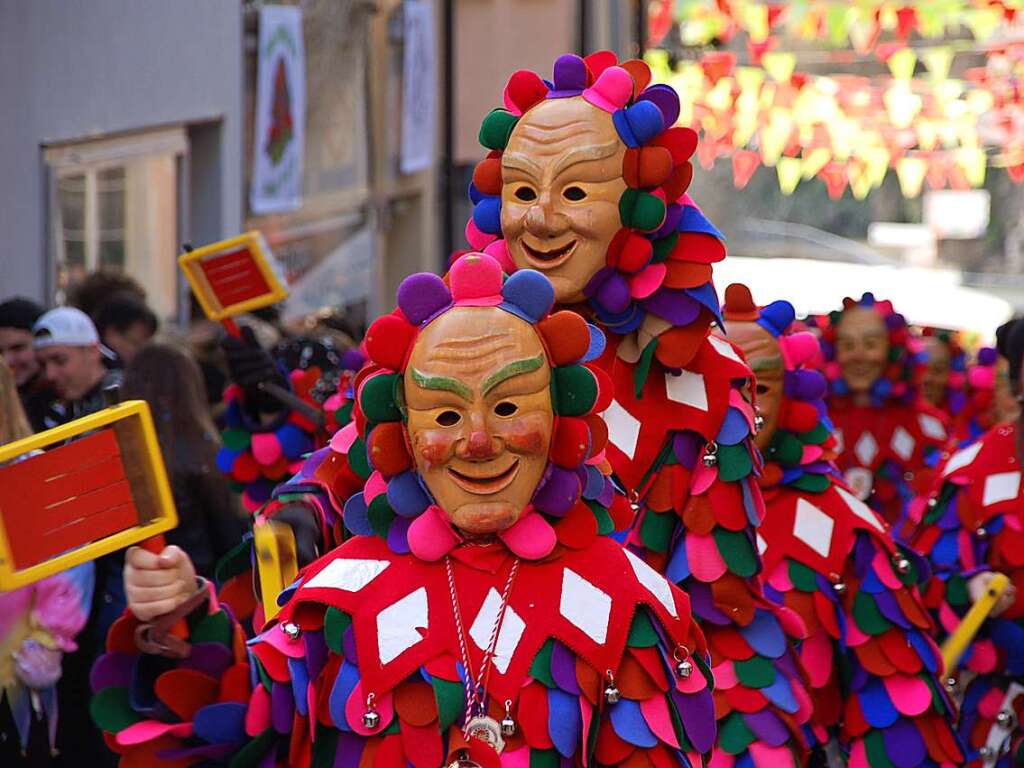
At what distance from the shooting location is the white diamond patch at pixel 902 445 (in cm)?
888

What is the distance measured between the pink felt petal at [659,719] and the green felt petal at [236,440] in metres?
2.98

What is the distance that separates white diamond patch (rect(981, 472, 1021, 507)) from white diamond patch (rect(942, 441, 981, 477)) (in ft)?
0.42

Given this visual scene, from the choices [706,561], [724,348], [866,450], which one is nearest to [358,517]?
[706,561]

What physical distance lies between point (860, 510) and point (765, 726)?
0.82 m

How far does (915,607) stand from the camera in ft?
18.0

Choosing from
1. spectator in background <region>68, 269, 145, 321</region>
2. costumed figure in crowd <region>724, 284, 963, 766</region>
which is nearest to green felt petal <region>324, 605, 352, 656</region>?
costumed figure in crowd <region>724, 284, 963, 766</region>

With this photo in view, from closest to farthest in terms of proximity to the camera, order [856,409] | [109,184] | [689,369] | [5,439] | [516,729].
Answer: [516,729], [689,369], [5,439], [856,409], [109,184]

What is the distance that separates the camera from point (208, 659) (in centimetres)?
381

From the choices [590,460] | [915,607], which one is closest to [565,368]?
[590,460]

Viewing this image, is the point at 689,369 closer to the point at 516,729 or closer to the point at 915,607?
the point at 915,607

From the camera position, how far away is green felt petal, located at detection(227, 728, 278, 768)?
12.4 feet

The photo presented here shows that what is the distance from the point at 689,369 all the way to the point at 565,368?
4.03 feet

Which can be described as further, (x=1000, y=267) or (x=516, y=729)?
(x=1000, y=267)

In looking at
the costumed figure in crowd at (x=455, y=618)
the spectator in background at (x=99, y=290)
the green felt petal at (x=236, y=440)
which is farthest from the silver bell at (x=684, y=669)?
the spectator in background at (x=99, y=290)
